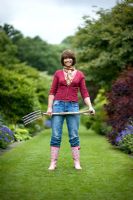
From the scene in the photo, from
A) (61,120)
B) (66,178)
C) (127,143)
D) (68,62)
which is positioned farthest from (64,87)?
(127,143)

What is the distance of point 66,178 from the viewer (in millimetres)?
9250

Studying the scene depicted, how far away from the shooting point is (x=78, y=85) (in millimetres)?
10234

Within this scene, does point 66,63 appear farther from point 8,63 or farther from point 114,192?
point 8,63

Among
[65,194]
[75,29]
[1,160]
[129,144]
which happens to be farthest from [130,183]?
[75,29]

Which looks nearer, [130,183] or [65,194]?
[65,194]

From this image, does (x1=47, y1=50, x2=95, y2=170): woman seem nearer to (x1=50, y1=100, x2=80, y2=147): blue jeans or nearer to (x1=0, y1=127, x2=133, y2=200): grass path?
(x1=50, y1=100, x2=80, y2=147): blue jeans

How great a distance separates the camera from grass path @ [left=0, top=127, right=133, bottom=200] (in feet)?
26.0

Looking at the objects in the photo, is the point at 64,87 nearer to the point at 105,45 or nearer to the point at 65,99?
the point at 65,99

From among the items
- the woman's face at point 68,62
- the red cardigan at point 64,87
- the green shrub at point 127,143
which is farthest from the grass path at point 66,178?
the woman's face at point 68,62

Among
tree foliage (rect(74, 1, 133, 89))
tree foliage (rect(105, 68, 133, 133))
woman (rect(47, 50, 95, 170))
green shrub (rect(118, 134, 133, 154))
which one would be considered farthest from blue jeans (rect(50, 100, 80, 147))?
tree foliage (rect(74, 1, 133, 89))

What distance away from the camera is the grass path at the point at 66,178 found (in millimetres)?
7938

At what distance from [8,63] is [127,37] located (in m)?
24.9

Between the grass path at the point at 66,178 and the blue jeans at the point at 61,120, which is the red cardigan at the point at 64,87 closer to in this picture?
the blue jeans at the point at 61,120

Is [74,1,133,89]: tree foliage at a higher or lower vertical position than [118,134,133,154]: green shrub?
higher
